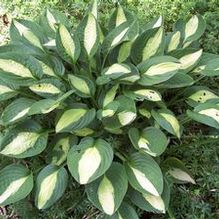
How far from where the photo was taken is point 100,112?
2.52m

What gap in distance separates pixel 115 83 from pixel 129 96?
134 mm

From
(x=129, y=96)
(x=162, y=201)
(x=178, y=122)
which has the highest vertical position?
(x=129, y=96)

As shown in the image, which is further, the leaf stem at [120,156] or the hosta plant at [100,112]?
the leaf stem at [120,156]

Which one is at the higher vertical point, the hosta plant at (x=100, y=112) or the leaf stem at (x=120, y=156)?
the hosta plant at (x=100, y=112)

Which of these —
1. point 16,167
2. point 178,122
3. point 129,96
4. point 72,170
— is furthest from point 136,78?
point 16,167

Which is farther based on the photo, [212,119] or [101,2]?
[101,2]

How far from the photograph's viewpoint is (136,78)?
2.55m

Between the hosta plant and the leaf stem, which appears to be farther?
the leaf stem

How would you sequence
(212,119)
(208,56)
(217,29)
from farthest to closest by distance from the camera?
(217,29) → (208,56) → (212,119)

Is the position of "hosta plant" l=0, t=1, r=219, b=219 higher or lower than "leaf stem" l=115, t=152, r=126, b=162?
higher

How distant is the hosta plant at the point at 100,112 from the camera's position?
2.43 m

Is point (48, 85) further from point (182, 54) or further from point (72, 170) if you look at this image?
point (182, 54)

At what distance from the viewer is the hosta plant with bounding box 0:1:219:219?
2428mm

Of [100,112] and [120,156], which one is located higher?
[100,112]
